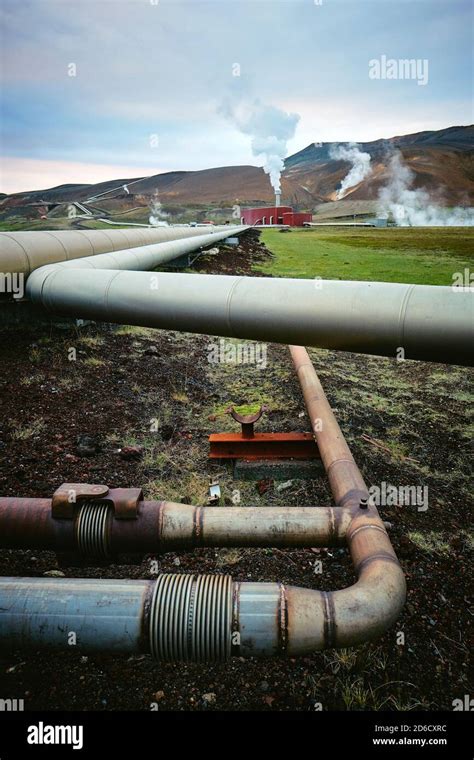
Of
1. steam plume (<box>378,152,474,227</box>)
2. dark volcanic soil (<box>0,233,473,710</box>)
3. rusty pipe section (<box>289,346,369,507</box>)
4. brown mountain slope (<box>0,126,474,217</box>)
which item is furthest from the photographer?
brown mountain slope (<box>0,126,474,217</box>)

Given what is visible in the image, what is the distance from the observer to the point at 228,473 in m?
3.94

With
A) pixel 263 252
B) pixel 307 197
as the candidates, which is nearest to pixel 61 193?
pixel 307 197

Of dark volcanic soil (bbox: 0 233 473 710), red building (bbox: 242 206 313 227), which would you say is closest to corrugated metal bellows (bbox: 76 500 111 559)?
dark volcanic soil (bbox: 0 233 473 710)

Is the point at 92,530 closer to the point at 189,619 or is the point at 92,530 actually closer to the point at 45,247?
the point at 189,619

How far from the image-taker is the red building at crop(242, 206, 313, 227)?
58022 millimetres

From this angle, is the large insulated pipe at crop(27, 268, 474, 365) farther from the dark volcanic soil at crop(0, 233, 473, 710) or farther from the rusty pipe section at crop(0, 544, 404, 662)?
the rusty pipe section at crop(0, 544, 404, 662)

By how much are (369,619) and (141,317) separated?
3249 millimetres

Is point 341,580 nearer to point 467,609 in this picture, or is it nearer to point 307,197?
point 467,609

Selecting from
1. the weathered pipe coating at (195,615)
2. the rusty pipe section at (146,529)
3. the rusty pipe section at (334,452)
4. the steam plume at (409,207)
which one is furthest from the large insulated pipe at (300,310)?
the steam plume at (409,207)

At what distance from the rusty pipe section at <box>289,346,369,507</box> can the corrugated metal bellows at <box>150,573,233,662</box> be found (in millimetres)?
1083

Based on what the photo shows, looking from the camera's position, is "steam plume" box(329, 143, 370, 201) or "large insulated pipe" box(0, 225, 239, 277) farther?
"steam plume" box(329, 143, 370, 201)

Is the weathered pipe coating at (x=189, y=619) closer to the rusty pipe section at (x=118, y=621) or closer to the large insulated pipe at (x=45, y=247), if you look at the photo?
the rusty pipe section at (x=118, y=621)

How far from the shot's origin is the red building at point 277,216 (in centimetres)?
5802

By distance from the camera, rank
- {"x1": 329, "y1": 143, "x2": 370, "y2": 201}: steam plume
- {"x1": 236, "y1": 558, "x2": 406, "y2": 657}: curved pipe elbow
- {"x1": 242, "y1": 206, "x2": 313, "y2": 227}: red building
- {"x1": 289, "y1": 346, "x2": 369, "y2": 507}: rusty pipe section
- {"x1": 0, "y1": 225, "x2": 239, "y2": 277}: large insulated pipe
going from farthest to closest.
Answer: {"x1": 329, "y1": 143, "x2": 370, "y2": 201}: steam plume < {"x1": 242, "y1": 206, "x2": 313, "y2": 227}: red building < {"x1": 0, "y1": 225, "x2": 239, "y2": 277}: large insulated pipe < {"x1": 289, "y1": 346, "x2": 369, "y2": 507}: rusty pipe section < {"x1": 236, "y1": 558, "x2": 406, "y2": 657}: curved pipe elbow
